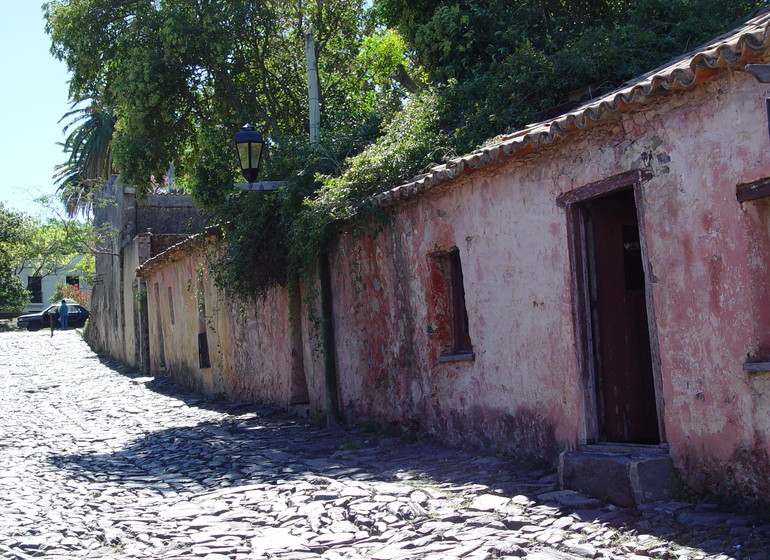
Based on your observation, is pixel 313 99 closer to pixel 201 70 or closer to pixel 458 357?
pixel 201 70

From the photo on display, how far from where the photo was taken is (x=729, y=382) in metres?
6.32

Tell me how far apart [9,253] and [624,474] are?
42902 mm

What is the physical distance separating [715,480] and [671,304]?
1.32 m

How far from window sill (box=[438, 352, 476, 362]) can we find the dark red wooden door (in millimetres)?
1773

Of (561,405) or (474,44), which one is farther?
(474,44)

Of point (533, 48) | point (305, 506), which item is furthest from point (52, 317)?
point (305, 506)

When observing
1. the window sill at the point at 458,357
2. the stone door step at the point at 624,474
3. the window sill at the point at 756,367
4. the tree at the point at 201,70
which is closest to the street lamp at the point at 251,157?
the window sill at the point at 458,357

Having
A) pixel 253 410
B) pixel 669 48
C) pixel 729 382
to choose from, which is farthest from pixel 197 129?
pixel 729 382

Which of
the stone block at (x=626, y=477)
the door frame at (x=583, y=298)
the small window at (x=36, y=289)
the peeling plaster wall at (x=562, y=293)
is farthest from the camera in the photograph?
the small window at (x=36, y=289)

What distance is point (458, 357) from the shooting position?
9.67 meters

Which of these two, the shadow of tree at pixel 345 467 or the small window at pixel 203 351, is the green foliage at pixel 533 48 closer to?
the shadow of tree at pixel 345 467

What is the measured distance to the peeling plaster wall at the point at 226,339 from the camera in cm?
1442

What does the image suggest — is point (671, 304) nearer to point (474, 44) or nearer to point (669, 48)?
point (669, 48)

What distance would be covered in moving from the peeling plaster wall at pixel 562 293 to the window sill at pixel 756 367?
0.19ft
